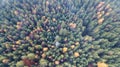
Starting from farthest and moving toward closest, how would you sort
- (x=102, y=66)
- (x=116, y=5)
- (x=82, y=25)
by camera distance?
(x=116, y=5)
(x=82, y=25)
(x=102, y=66)

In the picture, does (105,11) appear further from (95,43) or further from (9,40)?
(9,40)

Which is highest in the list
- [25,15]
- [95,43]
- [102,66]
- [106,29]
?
[25,15]

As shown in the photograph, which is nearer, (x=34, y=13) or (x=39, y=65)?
(x=39, y=65)

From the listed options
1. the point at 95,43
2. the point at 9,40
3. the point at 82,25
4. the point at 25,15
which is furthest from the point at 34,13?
the point at 95,43

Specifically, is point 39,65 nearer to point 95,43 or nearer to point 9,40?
point 9,40

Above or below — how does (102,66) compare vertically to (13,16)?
below

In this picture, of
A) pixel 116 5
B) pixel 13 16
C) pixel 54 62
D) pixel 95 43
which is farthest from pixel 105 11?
pixel 13 16

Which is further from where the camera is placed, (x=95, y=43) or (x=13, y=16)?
(x=13, y=16)

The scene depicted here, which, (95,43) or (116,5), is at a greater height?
(116,5)

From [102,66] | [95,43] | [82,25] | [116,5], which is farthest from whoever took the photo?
[116,5]
